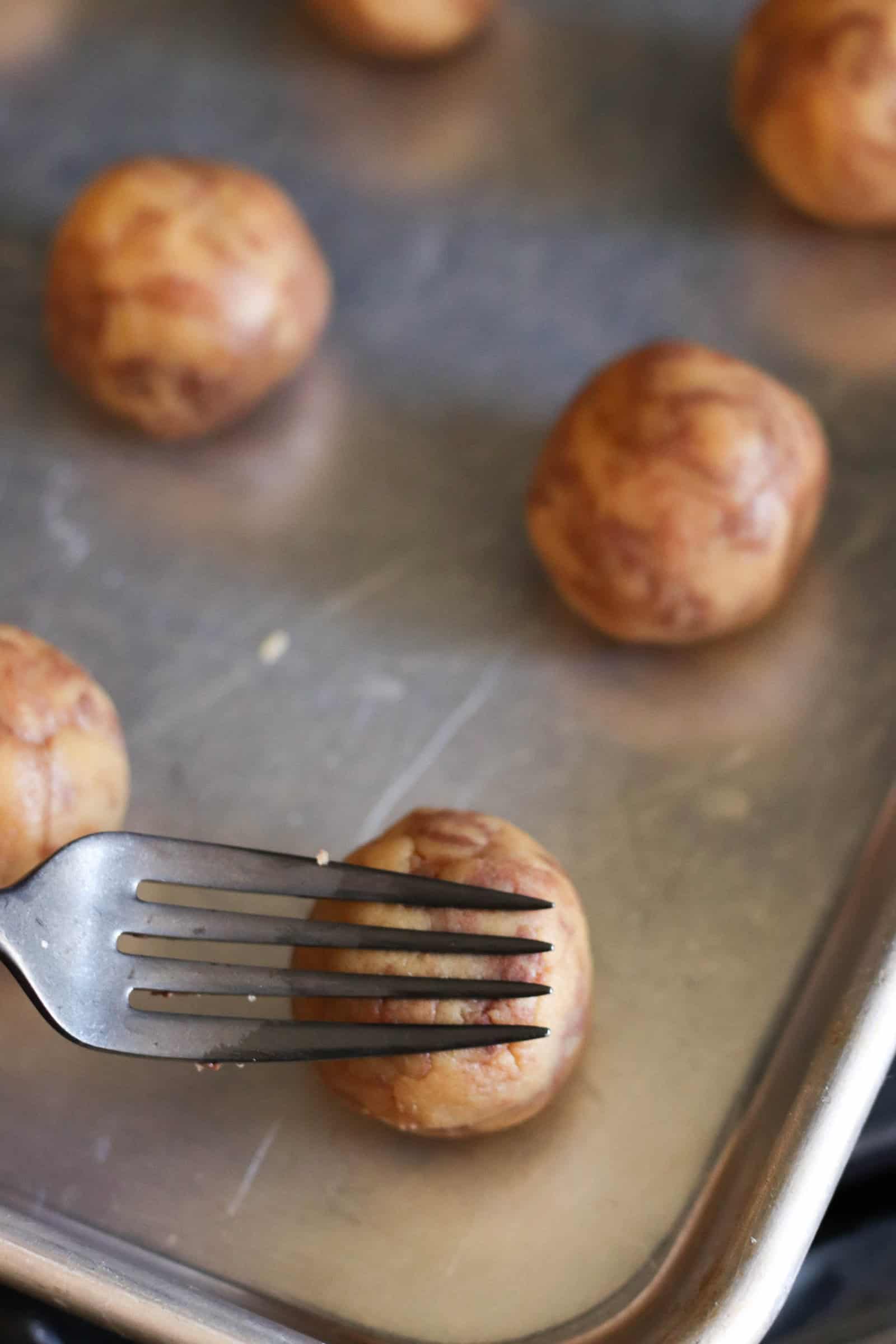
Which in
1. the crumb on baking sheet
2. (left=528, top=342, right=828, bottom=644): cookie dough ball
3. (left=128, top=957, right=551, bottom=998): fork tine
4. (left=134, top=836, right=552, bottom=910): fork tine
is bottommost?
the crumb on baking sheet

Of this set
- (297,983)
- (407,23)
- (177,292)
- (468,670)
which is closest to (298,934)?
(297,983)

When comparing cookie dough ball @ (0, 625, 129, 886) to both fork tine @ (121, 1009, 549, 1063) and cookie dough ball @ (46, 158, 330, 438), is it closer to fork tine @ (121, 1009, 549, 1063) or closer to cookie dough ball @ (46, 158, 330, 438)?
fork tine @ (121, 1009, 549, 1063)

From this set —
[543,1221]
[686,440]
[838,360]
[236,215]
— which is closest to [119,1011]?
[543,1221]

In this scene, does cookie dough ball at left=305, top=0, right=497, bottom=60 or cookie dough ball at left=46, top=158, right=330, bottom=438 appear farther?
cookie dough ball at left=305, top=0, right=497, bottom=60

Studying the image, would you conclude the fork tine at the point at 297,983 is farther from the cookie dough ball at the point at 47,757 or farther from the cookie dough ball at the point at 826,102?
the cookie dough ball at the point at 826,102

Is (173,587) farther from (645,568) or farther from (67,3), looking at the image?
(67,3)

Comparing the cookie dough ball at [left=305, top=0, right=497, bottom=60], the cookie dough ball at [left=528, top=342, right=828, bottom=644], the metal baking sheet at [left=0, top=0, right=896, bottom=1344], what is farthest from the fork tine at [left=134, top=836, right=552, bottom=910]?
the cookie dough ball at [left=305, top=0, right=497, bottom=60]
